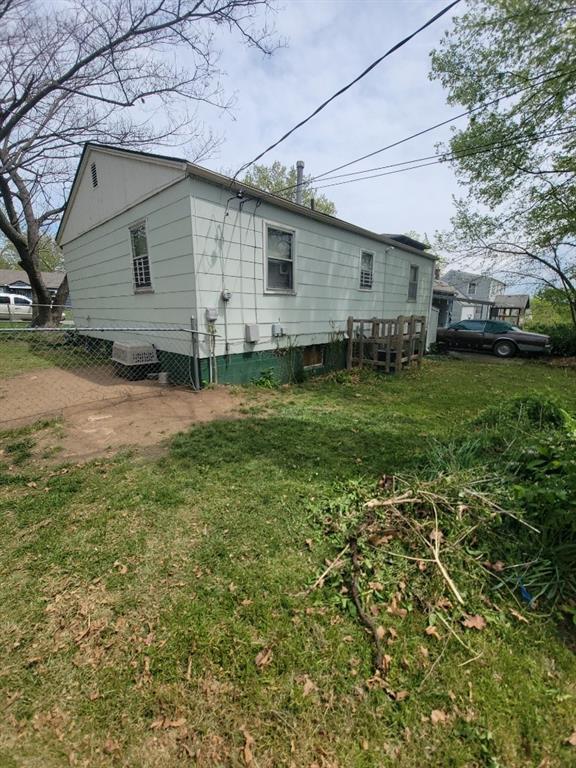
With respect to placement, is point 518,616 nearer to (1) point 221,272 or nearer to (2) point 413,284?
(1) point 221,272

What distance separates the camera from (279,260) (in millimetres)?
7148

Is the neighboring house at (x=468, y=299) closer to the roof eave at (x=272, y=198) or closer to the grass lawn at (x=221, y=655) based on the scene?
the roof eave at (x=272, y=198)

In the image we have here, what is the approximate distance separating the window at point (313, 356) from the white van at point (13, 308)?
24261 mm

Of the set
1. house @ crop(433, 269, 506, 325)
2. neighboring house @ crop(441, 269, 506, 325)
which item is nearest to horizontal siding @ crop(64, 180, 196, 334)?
house @ crop(433, 269, 506, 325)

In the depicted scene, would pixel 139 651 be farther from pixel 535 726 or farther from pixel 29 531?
pixel 535 726

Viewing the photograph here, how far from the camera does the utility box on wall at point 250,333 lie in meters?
6.52

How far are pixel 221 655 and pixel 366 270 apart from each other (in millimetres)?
9629

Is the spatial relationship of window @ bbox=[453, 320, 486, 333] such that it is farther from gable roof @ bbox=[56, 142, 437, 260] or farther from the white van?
the white van

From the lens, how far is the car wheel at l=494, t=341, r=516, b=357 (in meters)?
13.8

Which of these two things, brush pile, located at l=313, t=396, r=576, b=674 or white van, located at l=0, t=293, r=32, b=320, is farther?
white van, located at l=0, t=293, r=32, b=320

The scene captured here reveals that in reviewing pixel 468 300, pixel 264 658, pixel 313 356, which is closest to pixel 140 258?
pixel 313 356

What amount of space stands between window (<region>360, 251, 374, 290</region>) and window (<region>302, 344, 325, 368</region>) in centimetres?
259

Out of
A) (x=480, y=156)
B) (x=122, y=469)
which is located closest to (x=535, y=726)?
(x=122, y=469)

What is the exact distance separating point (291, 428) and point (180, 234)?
3845mm
